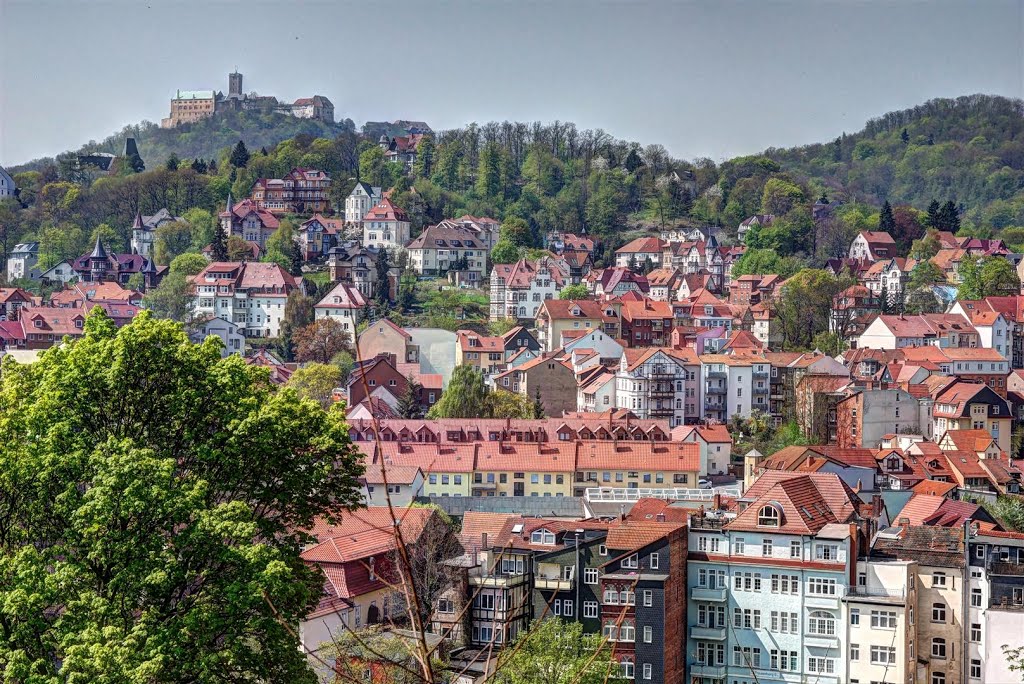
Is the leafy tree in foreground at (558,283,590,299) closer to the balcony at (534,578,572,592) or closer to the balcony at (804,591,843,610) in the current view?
the balcony at (534,578,572,592)

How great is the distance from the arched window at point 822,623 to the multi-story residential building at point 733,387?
83.2 ft

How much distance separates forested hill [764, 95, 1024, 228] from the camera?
123 metres

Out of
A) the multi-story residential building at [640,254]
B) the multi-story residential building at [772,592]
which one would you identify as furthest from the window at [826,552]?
the multi-story residential building at [640,254]

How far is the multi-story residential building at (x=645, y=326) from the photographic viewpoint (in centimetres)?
6309

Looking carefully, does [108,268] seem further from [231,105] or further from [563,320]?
[231,105]

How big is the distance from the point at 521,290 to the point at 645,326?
6.95 meters

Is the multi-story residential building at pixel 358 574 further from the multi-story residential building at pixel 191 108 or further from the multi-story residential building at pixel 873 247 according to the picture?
the multi-story residential building at pixel 191 108

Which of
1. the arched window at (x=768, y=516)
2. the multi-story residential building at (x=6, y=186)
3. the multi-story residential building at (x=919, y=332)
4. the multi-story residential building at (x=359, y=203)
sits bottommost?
the arched window at (x=768, y=516)

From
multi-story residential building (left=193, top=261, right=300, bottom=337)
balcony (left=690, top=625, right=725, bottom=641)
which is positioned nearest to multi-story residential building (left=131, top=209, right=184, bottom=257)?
multi-story residential building (left=193, top=261, right=300, bottom=337)

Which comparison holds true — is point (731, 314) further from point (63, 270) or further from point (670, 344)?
point (63, 270)

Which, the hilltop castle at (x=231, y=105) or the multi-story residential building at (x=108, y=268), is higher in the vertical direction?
the hilltop castle at (x=231, y=105)

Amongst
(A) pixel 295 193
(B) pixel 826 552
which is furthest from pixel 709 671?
(A) pixel 295 193

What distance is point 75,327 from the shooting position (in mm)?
63344

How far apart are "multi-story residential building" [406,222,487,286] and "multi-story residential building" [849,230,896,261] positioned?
21.5m
